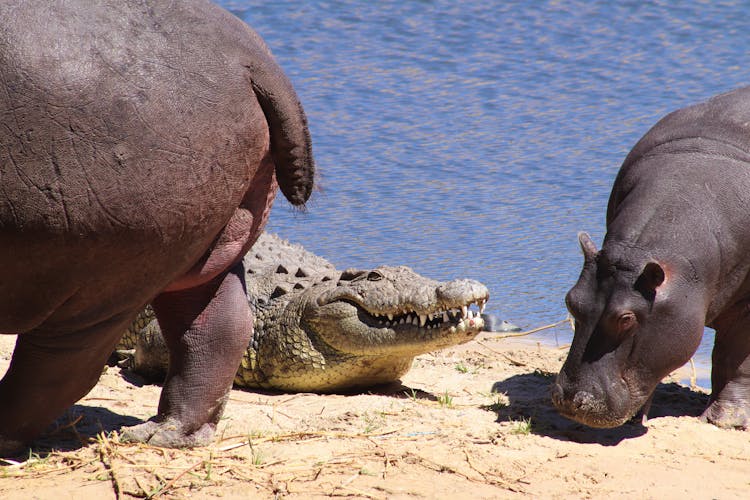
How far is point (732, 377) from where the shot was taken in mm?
5375

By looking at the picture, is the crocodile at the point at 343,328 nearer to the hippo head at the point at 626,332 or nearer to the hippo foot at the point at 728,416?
the hippo head at the point at 626,332

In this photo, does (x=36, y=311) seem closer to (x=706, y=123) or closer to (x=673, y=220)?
(x=673, y=220)

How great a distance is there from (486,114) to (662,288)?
7.13m

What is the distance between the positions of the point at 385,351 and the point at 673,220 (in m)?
1.74

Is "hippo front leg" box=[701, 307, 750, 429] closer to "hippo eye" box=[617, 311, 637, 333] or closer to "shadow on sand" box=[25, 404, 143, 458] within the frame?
"hippo eye" box=[617, 311, 637, 333]

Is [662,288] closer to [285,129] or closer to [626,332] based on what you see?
[626,332]

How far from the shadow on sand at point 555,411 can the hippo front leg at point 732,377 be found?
0.24m

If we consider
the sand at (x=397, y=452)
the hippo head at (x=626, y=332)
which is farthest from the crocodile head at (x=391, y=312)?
the hippo head at (x=626, y=332)

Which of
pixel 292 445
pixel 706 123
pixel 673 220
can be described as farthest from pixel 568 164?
pixel 292 445

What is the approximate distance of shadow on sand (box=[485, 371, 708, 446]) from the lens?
16.8ft

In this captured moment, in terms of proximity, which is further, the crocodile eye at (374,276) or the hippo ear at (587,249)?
the crocodile eye at (374,276)

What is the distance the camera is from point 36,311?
3633mm

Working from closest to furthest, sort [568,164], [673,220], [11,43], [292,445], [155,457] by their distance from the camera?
[11,43], [155,457], [292,445], [673,220], [568,164]

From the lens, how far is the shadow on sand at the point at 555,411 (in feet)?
16.8
